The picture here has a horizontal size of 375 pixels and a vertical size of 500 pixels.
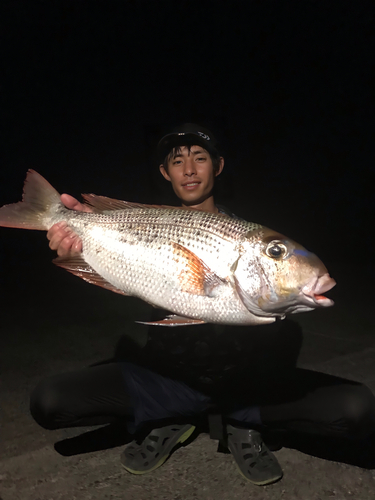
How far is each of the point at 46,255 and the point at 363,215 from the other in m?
11.1

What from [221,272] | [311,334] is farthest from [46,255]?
[221,272]

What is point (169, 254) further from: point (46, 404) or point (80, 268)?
point (46, 404)

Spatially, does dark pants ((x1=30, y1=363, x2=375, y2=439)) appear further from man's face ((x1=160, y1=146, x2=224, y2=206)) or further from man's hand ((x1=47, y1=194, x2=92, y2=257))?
man's face ((x1=160, y1=146, x2=224, y2=206))

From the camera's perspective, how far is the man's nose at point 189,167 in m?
2.39

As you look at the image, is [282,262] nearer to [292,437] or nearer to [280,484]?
[280,484]

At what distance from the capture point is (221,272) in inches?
63.7

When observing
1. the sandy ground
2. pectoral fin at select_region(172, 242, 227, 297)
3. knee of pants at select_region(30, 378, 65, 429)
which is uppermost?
pectoral fin at select_region(172, 242, 227, 297)

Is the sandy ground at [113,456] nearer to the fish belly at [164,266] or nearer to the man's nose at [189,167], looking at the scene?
the fish belly at [164,266]

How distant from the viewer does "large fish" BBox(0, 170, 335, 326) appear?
1.51 metres

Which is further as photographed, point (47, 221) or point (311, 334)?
point (311, 334)

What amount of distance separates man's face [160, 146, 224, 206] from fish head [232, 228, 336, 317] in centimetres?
91

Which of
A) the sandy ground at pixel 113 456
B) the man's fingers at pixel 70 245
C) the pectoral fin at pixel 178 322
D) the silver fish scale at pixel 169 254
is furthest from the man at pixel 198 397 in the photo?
the pectoral fin at pixel 178 322

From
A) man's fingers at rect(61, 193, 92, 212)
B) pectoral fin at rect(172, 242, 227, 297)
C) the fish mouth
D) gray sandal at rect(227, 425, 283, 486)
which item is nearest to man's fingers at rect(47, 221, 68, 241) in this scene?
man's fingers at rect(61, 193, 92, 212)

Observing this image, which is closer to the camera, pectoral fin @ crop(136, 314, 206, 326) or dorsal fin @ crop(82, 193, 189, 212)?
pectoral fin @ crop(136, 314, 206, 326)
